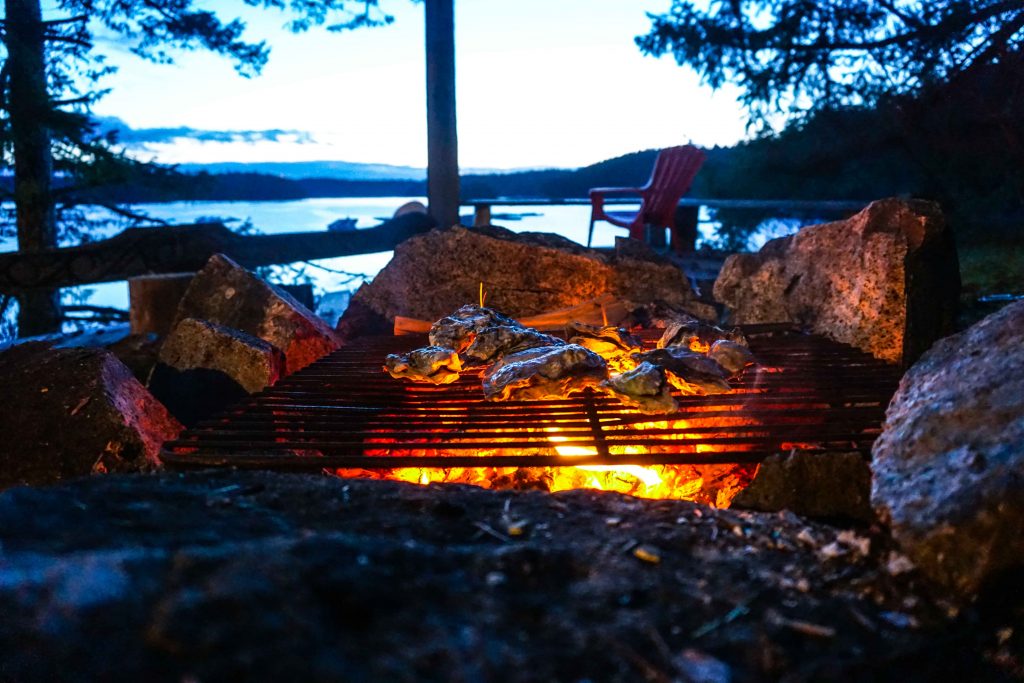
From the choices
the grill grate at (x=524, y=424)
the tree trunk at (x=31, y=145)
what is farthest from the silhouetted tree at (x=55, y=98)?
the grill grate at (x=524, y=424)

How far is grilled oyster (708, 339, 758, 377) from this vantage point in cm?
335

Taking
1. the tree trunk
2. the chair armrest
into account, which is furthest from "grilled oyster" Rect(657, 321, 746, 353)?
the chair armrest

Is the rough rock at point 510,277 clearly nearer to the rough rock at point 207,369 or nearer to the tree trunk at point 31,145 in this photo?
the rough rock at point 207,369

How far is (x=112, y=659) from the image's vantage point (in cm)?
114

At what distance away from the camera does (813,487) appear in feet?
6.26

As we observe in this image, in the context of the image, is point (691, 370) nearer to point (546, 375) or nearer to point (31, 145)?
point (546, 375)

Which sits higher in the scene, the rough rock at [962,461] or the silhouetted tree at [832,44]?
the silhouetted tree at [832,44]

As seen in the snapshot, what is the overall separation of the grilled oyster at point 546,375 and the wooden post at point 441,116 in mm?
4070

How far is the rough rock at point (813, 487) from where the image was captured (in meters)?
1.88

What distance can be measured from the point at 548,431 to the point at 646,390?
48cm

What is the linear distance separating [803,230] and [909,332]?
1.12 m

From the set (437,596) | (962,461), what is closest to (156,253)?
(437,596)

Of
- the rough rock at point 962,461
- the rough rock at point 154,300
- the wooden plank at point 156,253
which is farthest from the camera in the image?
the rough rock at point 154,300

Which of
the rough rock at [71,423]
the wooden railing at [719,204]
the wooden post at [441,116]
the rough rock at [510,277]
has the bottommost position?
the rough rock at [71,423]
